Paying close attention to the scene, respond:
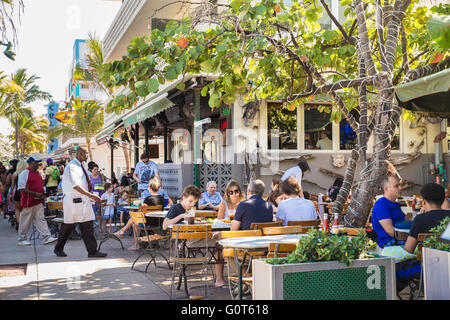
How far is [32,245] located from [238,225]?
633cm

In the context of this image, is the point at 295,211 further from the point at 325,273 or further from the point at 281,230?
the point at 325,273

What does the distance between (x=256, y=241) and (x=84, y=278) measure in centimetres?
319

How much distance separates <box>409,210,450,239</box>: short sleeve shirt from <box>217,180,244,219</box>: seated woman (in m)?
3.46

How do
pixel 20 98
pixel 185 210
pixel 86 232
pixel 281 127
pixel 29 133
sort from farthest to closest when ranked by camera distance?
pixel 29 133
pixel 20 98
pixel 281 127
pixel 86 232
pixel 185 210

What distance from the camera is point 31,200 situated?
1118cm

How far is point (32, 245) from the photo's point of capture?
11.2 meters

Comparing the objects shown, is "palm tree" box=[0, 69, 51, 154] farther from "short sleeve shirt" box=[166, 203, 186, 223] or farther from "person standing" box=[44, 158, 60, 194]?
"short sleeve shirt" box=[166, 203, 186, 223]

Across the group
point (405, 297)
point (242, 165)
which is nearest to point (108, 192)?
point (242, 165)

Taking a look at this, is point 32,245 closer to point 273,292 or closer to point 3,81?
point 273,292

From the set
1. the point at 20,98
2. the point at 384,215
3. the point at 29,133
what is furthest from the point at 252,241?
the point at 29,133

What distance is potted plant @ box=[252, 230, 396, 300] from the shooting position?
3.46m

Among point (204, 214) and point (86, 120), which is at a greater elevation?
point (86, 120)

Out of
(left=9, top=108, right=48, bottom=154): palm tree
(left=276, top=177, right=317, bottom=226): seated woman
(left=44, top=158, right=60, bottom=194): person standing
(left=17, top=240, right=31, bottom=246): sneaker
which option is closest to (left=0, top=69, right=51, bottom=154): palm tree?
(left=9, top=108, right=48, bottom=154): palm tree

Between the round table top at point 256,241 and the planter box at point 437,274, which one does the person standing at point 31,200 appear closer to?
the round table top at point 256,241
